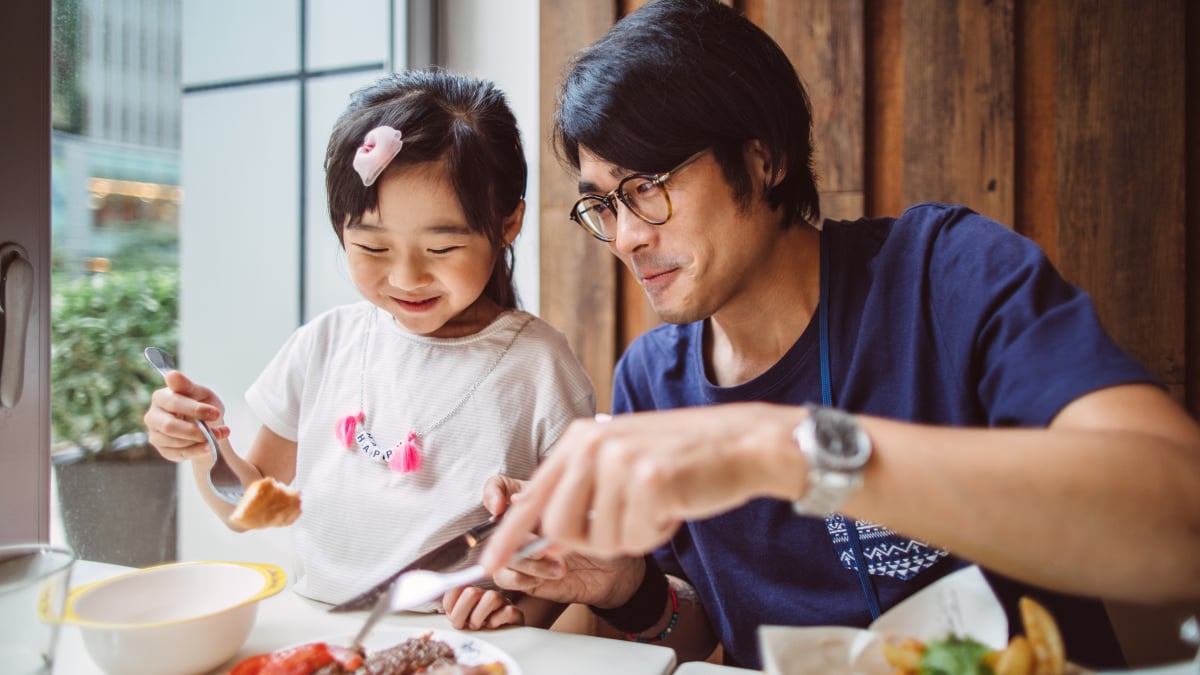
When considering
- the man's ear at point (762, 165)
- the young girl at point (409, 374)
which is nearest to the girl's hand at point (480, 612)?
the young girl at point (409, 374)

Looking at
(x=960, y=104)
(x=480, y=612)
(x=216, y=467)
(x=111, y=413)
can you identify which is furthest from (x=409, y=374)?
(x=960, y=104)

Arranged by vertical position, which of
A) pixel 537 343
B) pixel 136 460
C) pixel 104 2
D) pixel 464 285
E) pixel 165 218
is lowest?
pixel 136 460

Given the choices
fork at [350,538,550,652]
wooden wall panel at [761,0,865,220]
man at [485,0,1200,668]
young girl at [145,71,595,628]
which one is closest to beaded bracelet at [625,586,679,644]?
man at [485,0,1200,668]

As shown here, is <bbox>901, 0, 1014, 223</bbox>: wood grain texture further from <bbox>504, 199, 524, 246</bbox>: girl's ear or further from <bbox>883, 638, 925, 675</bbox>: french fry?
<bbox>883, 638, 925, 675</bbox>: french fry

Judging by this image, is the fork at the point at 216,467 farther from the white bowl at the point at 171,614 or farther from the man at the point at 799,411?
the man at the point at 799,411

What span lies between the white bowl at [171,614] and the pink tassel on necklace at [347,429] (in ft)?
1.01

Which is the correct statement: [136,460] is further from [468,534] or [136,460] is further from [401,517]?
[468,534]

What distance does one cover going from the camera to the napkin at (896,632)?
78 cm

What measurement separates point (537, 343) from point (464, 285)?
214 millimetres

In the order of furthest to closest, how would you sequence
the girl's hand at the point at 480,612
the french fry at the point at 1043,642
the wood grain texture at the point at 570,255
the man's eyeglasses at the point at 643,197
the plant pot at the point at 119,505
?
the wood grain texture at the point at 570,255 < the plant pot at the point at 119,505 < the man's eyeglasses at the point at 643,197 < the girl's hand at the point at 480,612 < the french fry at the point at 1043,642

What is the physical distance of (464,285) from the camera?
132cm

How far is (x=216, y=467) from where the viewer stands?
47.4 inches

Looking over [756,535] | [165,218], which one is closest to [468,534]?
[756,535]

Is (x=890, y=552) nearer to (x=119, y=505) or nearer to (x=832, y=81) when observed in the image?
(x=832, y=81)
